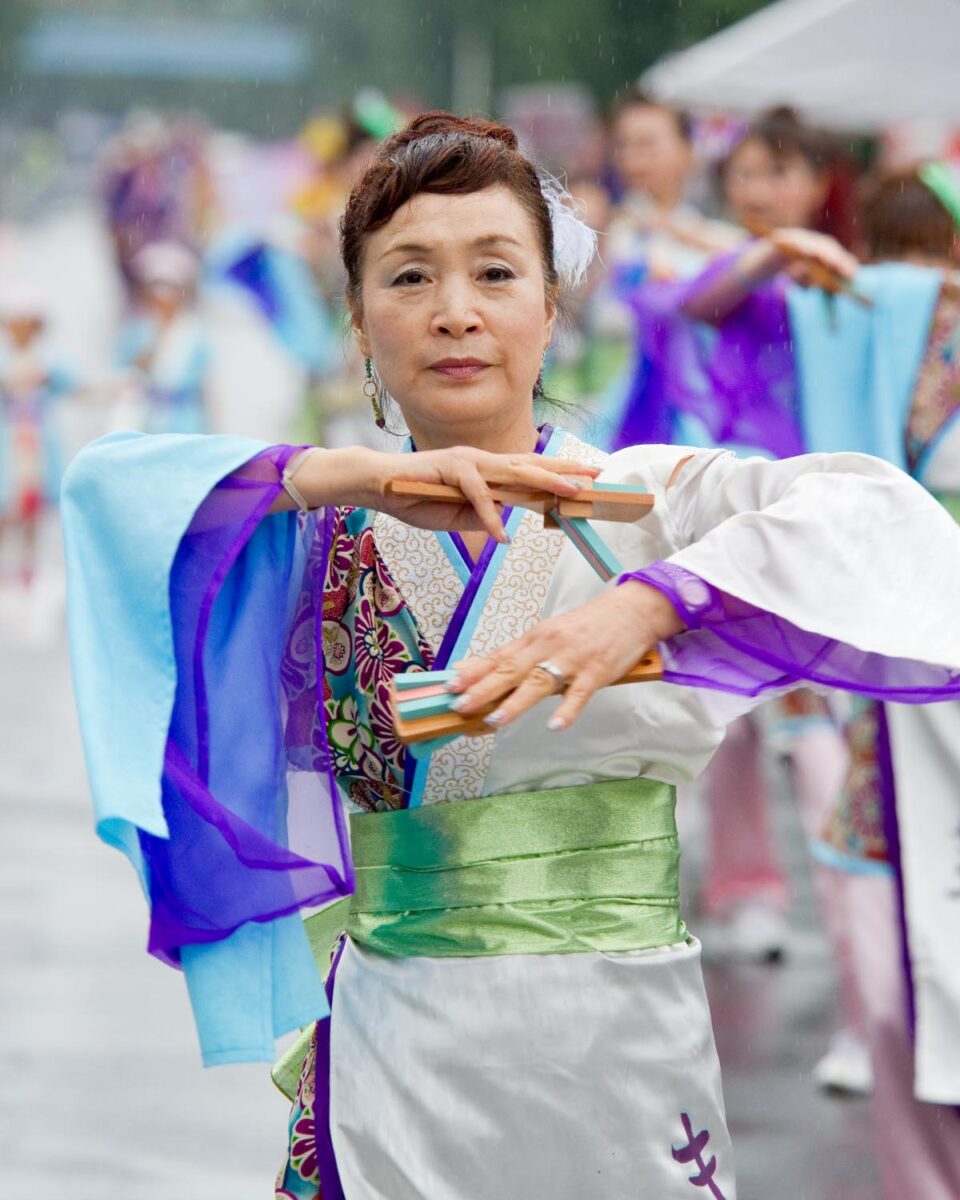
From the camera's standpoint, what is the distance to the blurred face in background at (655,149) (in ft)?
25.7

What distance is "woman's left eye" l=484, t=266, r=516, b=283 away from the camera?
96.0 inches

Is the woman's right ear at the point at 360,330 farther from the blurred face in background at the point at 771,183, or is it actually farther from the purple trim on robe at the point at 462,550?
the blurred face in background at the point at 771,183

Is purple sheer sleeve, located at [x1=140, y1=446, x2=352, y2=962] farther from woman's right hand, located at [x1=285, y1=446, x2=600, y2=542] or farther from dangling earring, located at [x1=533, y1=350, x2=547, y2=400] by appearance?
dangling earring, located at [x1=533, y1=350, x2=547, y2=400]

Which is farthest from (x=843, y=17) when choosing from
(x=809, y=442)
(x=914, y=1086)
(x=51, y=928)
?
(x=914, y=1086)

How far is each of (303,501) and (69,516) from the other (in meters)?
0.26

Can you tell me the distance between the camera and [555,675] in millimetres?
2016

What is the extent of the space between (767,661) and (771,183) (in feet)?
13.5

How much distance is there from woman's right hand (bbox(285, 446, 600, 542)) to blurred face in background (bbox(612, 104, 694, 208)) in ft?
19.1

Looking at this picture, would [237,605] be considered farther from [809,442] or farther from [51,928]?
[51,928]

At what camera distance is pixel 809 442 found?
4.48 metres

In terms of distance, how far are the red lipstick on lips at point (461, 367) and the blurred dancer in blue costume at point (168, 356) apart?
1061 centimetres

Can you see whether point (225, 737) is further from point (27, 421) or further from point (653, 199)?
point (27, 421)

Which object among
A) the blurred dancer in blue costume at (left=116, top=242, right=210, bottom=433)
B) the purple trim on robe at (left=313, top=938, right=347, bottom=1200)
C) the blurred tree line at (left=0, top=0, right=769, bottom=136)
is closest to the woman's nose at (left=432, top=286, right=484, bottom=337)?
the purple trim on robe at (left=313, top=938, right=347, bottom=1200)

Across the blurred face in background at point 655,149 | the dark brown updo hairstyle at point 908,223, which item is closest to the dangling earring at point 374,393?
the dark brown updo hairstyle at point 908,223
